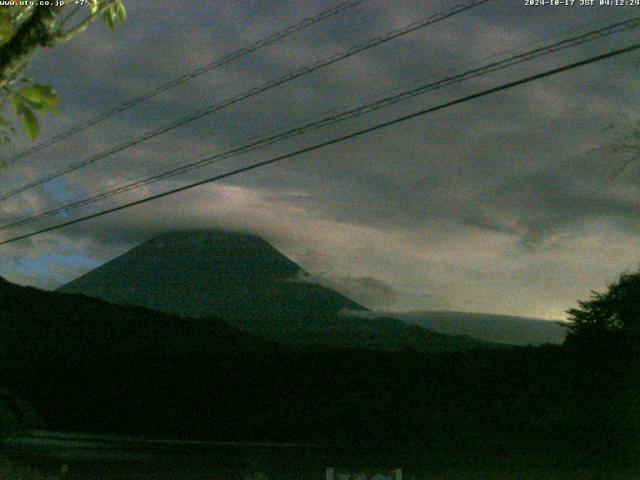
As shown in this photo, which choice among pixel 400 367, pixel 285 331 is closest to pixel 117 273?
pixel 285 331

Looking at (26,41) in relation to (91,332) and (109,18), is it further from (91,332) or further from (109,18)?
(91,332)

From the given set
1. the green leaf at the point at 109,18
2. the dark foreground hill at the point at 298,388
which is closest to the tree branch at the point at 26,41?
the green leaf at the point at 109,18

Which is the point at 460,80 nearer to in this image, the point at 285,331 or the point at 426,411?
Answer: the point at 426,411

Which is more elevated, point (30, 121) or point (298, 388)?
point (30, 121)

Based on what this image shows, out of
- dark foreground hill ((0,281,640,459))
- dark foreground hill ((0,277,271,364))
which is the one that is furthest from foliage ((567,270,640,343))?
dark foreground hill ((0,277,271,364))

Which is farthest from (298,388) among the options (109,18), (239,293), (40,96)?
(239,293)

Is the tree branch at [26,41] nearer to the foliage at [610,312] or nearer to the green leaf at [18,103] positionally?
the green leaf at [18,103]

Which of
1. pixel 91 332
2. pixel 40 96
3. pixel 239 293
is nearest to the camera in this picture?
pixel 40 96

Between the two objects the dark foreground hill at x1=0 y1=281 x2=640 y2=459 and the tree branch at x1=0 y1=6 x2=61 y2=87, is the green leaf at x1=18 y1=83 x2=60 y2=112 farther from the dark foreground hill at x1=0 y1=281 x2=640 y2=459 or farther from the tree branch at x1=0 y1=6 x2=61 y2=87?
the dark foreground hill at x1=0 y1=281 x2=640 y2=459
